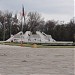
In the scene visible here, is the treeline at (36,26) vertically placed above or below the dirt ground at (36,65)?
above

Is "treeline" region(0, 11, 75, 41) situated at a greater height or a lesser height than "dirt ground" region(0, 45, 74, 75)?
greater

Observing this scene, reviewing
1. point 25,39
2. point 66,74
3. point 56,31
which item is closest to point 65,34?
point 56,31

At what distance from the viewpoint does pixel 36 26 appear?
123000 mm

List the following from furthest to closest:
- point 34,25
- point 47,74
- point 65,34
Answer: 1. point 34,25
2. point 65,34
3. point 47,74

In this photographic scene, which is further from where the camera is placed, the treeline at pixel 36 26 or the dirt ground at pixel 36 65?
the treeline at pixel 36 26

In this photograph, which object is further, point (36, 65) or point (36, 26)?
point (36, 26)

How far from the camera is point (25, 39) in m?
91.3

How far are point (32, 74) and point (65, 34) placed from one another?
331 feet

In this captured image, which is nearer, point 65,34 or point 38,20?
point 65,34

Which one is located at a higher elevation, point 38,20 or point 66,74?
point 38,20

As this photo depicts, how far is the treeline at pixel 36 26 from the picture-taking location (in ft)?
371

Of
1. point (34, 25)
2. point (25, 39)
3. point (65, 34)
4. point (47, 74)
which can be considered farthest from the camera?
point (34, 25)

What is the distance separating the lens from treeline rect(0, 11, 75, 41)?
113 meters

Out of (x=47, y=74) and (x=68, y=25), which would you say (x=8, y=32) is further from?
(x=47, y=74)
